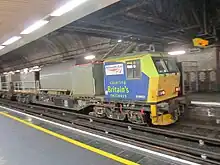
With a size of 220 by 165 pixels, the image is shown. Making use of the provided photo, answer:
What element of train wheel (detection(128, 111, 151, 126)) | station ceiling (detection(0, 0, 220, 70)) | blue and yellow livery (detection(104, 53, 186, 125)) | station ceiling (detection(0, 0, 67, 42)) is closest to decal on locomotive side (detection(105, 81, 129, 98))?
blue and yellow livery (detection(104, 53, 186, 125))

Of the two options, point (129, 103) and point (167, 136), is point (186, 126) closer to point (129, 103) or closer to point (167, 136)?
point (167, 136)


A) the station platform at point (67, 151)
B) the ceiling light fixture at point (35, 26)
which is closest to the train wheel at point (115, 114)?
the station platform at point (67, 151)

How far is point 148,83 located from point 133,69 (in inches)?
32.4

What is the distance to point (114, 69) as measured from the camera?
8.69 meters

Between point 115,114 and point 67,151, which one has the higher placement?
point 115,114

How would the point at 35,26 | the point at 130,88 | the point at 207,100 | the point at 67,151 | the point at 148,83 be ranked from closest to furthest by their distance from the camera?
1. the point at 67,151
2. the point at 148,83
3. the point at 130,88
4. the point at 35,26
5. the point at 207,100

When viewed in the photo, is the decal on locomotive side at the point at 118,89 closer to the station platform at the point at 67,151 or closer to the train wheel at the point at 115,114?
the train wheel at the point at 115,114

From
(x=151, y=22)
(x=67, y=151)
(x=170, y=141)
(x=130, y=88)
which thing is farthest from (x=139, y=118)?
(x=151, y=22)

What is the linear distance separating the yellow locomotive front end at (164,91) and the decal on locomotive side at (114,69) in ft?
4.22

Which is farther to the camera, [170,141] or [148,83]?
[148,83]

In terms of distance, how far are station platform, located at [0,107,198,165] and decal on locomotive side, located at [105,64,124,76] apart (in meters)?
2.70

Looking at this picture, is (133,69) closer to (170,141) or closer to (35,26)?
(170,141)

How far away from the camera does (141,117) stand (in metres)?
7.80

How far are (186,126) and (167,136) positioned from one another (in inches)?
60.6
